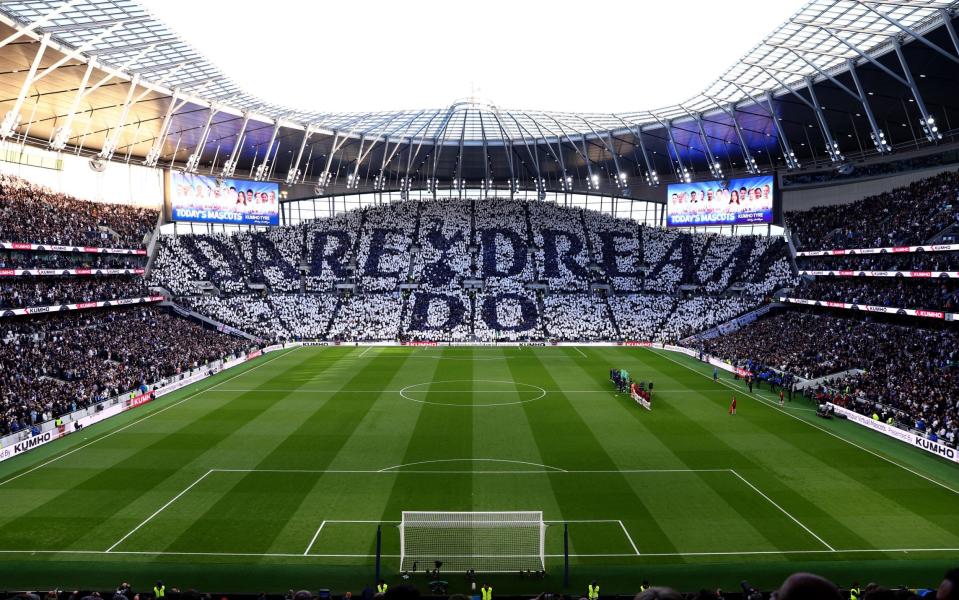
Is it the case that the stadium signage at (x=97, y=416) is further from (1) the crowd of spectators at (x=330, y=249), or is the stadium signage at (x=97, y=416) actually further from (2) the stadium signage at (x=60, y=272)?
(1) the crowd of spectators at (x=330, y=249)

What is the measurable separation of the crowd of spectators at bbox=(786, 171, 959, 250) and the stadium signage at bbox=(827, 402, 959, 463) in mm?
18162

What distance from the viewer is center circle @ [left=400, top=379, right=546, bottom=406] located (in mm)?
32906

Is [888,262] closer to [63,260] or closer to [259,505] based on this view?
[259,505]

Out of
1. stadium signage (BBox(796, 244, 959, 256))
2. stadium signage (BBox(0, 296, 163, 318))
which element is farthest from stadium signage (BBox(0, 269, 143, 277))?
stadium signage (BBox(796, 244, 959, 256))

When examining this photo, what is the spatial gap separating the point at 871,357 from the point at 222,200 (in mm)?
57624

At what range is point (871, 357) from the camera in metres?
36.3

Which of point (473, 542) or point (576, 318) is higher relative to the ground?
point (576, 318)

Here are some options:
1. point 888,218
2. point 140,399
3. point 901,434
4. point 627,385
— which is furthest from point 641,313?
point 140,399

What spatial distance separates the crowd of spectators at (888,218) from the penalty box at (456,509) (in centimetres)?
3105

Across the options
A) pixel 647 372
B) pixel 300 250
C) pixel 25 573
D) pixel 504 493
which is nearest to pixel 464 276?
pixel 300 250

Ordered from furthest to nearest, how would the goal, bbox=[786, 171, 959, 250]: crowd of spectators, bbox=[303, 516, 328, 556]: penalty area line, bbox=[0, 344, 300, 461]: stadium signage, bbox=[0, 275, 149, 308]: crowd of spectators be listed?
bbox=[786, 171, 959, 250]: crowd of spectators → bbox=[0, 275, 149, 308]: crowd of spectators → bbox=[0, 344, 300, 461]: stadium signage → bbox=[303, 516, 328, 556]: penalty area line → the goal

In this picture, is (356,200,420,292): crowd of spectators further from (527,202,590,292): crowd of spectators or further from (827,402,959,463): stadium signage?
(827,402,959,463): stadium signage

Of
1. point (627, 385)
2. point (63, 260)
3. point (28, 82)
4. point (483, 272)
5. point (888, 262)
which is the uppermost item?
point (28, 82)

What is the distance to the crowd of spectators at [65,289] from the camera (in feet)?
126
